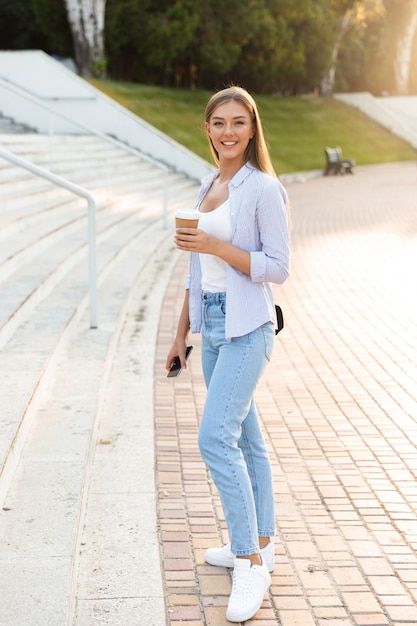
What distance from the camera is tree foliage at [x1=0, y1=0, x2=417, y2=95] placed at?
3456 cm

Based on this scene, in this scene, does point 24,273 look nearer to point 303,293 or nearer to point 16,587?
point 303,293

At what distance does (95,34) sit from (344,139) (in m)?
13.3

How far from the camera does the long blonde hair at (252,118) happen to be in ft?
11.2

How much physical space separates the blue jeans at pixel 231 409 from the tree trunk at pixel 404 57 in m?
58.7

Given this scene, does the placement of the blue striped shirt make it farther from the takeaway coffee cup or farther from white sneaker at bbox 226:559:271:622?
white sneaker at bbox 226:559:271:622

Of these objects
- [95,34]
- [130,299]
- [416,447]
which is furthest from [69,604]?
[95,34]

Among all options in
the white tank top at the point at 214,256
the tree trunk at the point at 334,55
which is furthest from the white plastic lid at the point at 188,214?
the tree trunk at the point at 334,55

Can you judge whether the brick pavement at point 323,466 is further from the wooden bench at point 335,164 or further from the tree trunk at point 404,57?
the tree trunk at point 404,57

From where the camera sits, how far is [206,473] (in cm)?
496

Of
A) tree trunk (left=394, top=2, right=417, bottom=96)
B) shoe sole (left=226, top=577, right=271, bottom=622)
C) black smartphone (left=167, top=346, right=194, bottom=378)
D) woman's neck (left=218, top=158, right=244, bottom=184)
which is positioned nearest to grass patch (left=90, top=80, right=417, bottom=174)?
tree trunk (left=394, top=2, right=417, bottom=96)

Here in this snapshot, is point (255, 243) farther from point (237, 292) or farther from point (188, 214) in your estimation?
point (188, 214)

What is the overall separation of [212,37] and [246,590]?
→ 3512 centimetres

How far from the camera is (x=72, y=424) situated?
5.29m

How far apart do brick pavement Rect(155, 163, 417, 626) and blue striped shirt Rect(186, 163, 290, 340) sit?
114cm
